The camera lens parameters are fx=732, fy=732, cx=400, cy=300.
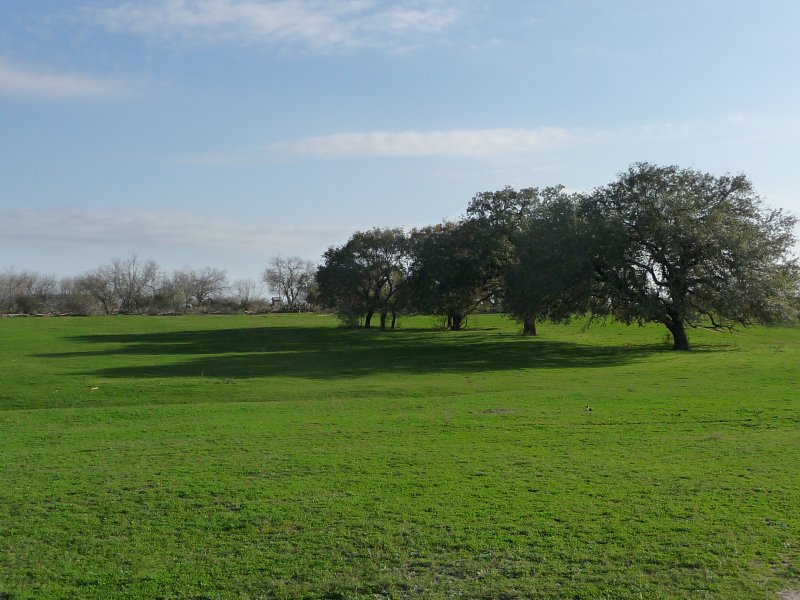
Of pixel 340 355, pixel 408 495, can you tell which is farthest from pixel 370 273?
pixel 408 495

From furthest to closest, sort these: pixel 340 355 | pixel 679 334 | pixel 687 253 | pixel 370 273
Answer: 1. pixel 370 273
2. pixel 679 334
3. pixel 340 355
4. pixel 687 253

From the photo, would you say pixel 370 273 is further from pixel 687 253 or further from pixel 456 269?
pixel 687 253

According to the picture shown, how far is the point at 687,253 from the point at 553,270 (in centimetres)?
799

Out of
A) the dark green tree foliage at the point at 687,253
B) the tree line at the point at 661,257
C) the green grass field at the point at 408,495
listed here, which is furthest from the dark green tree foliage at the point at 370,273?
the green grass field at the point at 408,495

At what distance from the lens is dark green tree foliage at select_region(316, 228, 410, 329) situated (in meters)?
78.6

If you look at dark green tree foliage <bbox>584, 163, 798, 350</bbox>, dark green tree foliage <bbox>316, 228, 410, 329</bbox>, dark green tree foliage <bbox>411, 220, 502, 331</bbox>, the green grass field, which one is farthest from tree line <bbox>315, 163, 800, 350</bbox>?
dark green tree foliage <bbox>316, 228, 410, 329</bbox>

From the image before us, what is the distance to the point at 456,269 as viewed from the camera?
61.0 metres

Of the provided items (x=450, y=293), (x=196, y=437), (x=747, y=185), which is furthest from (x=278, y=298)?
(x=196, y=437)

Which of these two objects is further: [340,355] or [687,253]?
[340,355]

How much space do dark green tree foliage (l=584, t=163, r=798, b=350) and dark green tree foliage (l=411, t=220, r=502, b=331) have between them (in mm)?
14802

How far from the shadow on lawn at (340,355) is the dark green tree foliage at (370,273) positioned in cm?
1057

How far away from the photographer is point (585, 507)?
31.9ft

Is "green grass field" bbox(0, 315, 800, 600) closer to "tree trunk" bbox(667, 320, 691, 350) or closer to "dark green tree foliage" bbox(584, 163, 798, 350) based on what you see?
"dark green tree foliage" bbox(584, 163, 798, 350)

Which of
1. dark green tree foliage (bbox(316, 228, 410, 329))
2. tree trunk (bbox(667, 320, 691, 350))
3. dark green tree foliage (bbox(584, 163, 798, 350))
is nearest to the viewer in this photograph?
dark green tree foliage (bbox(584, 163, 798, 350))
